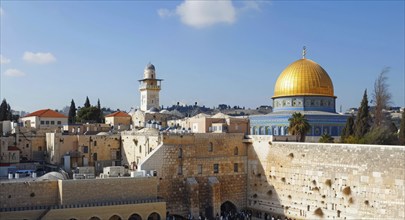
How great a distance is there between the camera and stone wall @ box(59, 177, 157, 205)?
22084 mm

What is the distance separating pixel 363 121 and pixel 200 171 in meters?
12.0

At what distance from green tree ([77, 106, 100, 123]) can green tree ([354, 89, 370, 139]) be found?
30.0m

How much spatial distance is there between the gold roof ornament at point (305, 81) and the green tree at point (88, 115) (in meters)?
23.0

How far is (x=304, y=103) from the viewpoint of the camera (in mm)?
35969

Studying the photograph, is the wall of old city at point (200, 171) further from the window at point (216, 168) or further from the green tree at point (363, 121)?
the green tree at point (363, 121)

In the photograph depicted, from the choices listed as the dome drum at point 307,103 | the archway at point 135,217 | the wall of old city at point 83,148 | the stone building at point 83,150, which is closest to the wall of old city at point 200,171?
the archway at point 135,217

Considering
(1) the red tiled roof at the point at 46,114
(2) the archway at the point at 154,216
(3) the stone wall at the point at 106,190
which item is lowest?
(2) the archway at the point at 154,216

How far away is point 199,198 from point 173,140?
382 centimetres

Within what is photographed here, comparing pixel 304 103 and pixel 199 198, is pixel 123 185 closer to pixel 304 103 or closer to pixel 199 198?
pixel 199 198

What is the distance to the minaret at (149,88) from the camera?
54781 mm

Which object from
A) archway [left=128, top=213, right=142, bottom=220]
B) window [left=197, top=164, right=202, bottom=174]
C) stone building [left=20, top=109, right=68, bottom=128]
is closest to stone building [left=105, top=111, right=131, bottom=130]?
stone building [left=20, top=109, right=68, bottom=128]

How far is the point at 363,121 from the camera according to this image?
31.2 metres

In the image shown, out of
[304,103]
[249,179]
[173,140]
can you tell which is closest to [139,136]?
[173,140]

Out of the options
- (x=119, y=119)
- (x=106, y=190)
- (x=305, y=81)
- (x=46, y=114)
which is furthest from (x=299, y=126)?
(x=46, y=114)
